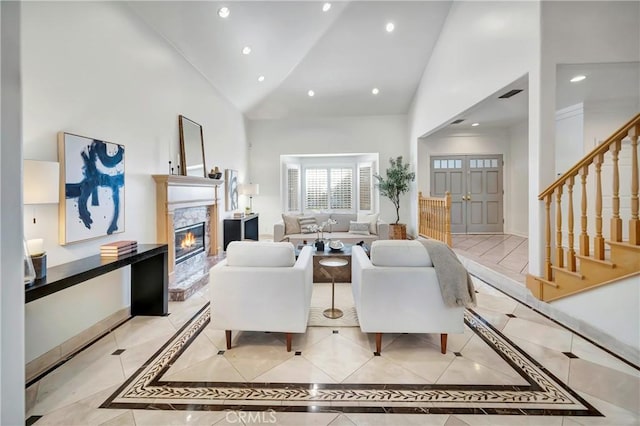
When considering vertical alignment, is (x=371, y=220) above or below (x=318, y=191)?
below

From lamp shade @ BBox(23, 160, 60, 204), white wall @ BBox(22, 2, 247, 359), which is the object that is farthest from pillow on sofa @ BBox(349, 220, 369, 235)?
lamp shade @ BBox(23, 160, 60, 204)

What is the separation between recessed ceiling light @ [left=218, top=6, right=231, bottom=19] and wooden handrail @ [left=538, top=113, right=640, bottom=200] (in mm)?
4418

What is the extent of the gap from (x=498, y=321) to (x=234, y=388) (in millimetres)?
→ 2610

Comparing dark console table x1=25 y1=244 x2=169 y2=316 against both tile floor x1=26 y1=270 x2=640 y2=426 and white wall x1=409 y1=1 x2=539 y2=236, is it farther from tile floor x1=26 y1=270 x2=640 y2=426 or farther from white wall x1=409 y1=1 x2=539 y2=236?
white wall x1=409 y1=1 x2=539 y2=236

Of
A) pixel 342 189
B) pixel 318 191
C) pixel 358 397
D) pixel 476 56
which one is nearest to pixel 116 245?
pixel 358 397

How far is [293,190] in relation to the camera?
8.80 m

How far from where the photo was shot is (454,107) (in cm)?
508

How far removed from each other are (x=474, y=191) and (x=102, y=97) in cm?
765

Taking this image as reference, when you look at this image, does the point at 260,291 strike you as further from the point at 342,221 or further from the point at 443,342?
the point at 342,221

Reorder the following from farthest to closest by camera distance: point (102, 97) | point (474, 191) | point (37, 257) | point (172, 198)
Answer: point (474, 191) < point (172, 198) < point (102, 97) < point (37, 257)

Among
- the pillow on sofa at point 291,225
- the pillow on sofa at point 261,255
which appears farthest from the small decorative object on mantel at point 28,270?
the pillow on sofa at point 291,225

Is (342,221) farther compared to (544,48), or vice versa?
(342,221)

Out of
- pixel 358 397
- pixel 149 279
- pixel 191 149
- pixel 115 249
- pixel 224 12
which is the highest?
pixel 224 12

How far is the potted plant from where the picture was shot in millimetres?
7418
